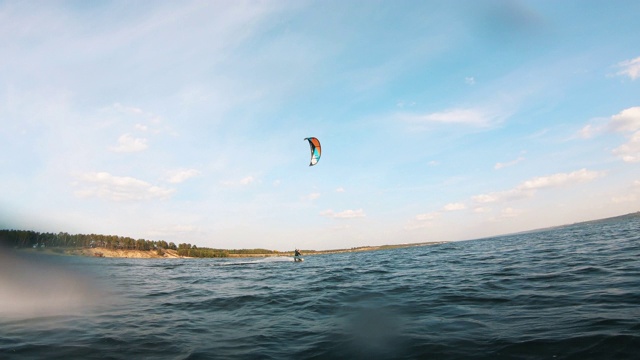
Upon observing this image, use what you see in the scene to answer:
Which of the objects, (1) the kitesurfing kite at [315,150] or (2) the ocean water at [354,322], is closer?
(2) the ocean water at [354,322]

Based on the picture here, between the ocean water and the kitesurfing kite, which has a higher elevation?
the kitesurfing kite

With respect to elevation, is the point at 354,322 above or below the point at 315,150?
below

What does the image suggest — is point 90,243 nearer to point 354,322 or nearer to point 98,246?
point 98,246

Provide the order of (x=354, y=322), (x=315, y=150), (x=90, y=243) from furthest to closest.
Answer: (x=90, y=243)
(x=315, y=150)
(x=354, y=322)

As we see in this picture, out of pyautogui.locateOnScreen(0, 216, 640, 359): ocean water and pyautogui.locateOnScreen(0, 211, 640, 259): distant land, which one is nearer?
pyautogui.locateOnScreen(0, 216, 640, 359): ocean water

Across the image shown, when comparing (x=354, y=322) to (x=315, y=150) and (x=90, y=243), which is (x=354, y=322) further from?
(x=90, y=243)

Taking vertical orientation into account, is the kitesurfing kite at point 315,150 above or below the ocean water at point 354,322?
above

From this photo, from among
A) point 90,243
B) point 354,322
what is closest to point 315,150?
point 354,322

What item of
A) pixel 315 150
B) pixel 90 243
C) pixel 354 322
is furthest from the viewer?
pixel 90 243

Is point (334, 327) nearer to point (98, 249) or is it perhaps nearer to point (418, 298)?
point (418, 298)

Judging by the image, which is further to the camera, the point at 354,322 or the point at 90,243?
the point at 90,243

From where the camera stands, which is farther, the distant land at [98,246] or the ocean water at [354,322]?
the distant land at [98,246]

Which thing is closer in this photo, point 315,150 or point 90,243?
point 315,150

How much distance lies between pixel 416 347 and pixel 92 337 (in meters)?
9.12
